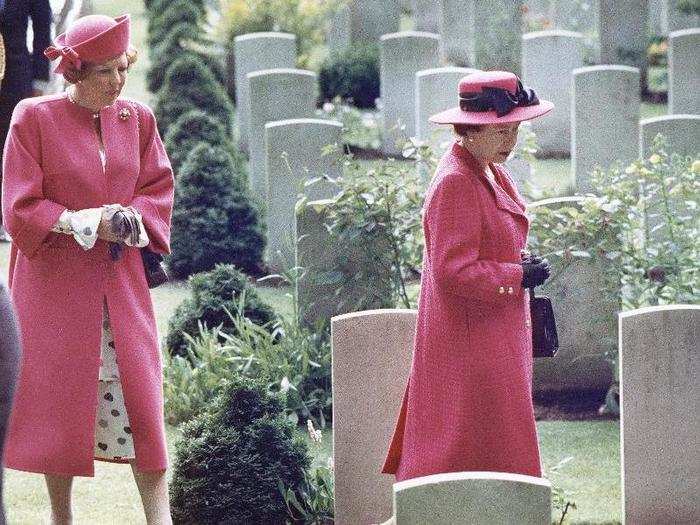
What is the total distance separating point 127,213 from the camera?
17.8 feet

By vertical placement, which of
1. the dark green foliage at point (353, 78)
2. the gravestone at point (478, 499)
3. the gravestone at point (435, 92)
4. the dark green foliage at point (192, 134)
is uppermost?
the gravestone at point (435, 92)

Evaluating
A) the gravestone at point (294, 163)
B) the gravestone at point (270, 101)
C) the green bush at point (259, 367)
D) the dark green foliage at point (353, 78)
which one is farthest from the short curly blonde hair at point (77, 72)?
the dark green foliage at point (353, 78)

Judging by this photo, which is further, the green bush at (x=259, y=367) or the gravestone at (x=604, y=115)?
the gravestone at (x=604, y=115)

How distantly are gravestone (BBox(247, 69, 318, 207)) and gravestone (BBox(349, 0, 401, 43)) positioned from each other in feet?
19.0

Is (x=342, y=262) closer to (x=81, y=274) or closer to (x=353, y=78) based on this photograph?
(x=81, y=274)

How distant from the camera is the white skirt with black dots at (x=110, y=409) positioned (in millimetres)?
5570

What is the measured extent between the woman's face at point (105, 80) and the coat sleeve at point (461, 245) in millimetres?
1116

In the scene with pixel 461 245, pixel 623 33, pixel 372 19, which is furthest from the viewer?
pixel 372 19

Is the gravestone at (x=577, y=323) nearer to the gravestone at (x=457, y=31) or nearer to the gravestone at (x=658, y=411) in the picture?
the gravestone at (x=658, y=411)

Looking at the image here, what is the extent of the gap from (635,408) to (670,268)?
1455 mm

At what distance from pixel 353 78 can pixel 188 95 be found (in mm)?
3135

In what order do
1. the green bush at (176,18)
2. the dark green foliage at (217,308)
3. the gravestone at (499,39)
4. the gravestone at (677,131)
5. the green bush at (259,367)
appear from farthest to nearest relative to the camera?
1. the green bush at (176,18)
2. the gravestone at (499,39)
3. the gravestone at (677,131)
4. the dark green foliage at (217,308)
5. the green bush at (259,367)

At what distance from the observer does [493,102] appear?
5.11 m

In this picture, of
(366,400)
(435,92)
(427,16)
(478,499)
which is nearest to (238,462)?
(366,400)
